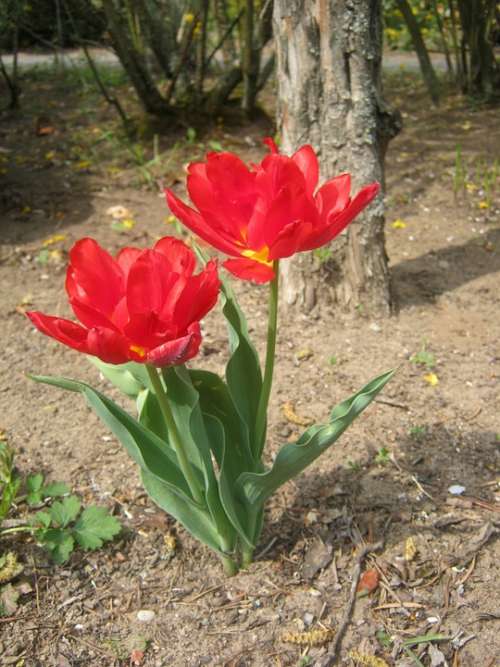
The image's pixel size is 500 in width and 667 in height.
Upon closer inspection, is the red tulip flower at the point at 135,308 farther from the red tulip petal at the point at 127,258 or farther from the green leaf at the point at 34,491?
the green leaf at the point at 34,491

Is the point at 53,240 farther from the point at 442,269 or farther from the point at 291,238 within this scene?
the point at 291,238

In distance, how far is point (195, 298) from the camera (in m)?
1.19

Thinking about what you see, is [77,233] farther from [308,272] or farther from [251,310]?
[308,272]

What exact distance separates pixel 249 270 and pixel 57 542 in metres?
1.02

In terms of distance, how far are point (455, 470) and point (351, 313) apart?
0.92 meters

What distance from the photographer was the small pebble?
1.72m

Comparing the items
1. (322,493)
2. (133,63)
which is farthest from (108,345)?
(133,63)

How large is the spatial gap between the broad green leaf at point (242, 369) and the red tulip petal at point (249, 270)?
0.34m

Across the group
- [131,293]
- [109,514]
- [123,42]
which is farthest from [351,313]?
[123,42]

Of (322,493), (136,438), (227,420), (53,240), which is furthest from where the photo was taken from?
(53,240)

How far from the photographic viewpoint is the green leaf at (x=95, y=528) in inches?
71.3

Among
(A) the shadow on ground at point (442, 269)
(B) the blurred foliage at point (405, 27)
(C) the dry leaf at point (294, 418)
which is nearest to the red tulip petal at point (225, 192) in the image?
(C) the dry leaf at point (294, 418)

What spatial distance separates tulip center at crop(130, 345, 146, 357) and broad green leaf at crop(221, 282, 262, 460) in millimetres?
366

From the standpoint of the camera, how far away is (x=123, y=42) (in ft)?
14.5
